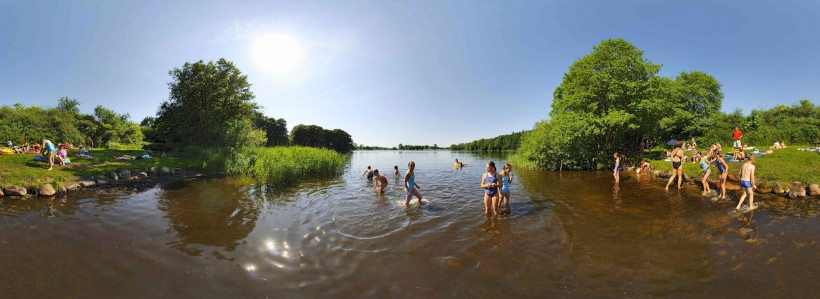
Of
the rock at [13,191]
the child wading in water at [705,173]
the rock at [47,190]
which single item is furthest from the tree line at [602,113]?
the rock at [13,191]

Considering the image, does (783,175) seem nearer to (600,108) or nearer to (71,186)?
(600,108)

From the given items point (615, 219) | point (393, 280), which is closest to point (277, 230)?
point (393, 280)

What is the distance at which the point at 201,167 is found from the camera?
25.1 m

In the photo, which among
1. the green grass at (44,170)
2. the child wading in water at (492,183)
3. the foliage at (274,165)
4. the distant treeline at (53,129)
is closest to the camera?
the child wading in water at (492,183)

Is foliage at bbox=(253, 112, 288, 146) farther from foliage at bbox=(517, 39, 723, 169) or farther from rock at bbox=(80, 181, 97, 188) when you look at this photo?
foliage at bbox=(517, 39, 723, 169)

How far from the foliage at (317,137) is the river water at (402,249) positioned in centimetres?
10220

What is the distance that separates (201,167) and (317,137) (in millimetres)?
93850

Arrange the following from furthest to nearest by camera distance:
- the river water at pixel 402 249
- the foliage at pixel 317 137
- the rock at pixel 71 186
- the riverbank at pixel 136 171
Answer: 1. the foliage at pixel 317 137
2. the rock at pixel 71 186
3. the riverbank at pixel 136 171
4. the river water at pixel 402 249

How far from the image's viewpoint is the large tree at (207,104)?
4038cm

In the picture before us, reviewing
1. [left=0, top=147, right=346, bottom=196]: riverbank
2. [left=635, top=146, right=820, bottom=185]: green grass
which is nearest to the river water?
[left=0, top=147, right=346, bottom=196]: riverbank

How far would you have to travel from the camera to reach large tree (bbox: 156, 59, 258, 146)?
4038 cm

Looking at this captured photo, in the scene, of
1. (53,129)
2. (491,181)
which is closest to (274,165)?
(491,181)

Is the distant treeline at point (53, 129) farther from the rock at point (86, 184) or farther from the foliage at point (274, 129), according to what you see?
the rock at point (86, 184)

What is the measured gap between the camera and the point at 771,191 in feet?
46.5
